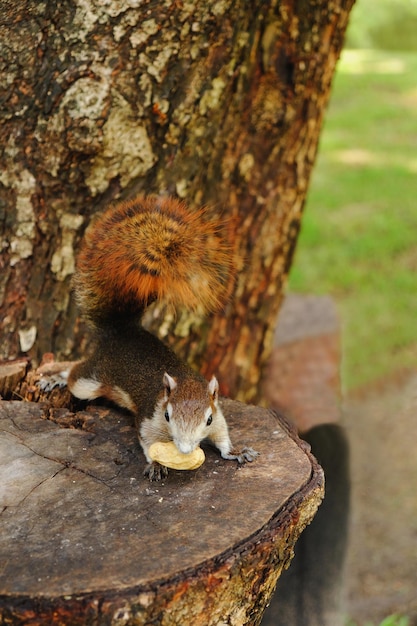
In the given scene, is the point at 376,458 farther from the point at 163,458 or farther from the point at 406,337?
the point at 163,458

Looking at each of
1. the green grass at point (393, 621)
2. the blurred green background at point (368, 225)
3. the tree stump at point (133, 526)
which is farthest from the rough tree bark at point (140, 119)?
the blurred green background at point (368, 225)

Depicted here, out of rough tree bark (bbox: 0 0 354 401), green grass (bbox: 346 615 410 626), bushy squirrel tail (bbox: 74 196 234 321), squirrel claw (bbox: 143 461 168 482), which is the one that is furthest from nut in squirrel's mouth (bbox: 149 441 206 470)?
green grass (bbox: 346 615 410 626)

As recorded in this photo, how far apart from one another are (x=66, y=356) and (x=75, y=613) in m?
1.15

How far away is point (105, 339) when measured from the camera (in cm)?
185

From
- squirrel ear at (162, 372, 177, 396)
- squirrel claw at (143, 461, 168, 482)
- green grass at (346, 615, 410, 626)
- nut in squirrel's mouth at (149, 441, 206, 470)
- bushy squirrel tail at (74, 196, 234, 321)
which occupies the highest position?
bushy squirrel tail at (74, 196, 234, 321)

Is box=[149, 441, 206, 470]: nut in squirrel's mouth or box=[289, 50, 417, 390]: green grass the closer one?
box=[149, 441, 206, 470]: nut in squirrel's mouth

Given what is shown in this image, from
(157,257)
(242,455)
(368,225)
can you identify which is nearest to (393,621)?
(242,455)

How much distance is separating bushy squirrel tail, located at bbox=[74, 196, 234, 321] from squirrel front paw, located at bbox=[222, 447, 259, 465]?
34 centimetres

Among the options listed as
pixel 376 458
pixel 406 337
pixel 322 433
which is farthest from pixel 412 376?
pixel 322 433

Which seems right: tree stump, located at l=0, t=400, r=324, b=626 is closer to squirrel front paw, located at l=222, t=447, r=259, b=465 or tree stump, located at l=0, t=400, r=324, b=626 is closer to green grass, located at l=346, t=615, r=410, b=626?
squirrel front paw, located at l=222, t=447, r=259, b=465

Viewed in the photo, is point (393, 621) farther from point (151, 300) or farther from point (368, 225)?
point (368, 225)

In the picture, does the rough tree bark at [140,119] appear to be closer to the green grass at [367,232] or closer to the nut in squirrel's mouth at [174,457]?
the nut in squirrel's mouth at [174,457]

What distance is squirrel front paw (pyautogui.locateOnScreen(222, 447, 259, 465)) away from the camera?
1.45 meters

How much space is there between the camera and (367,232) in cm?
498
